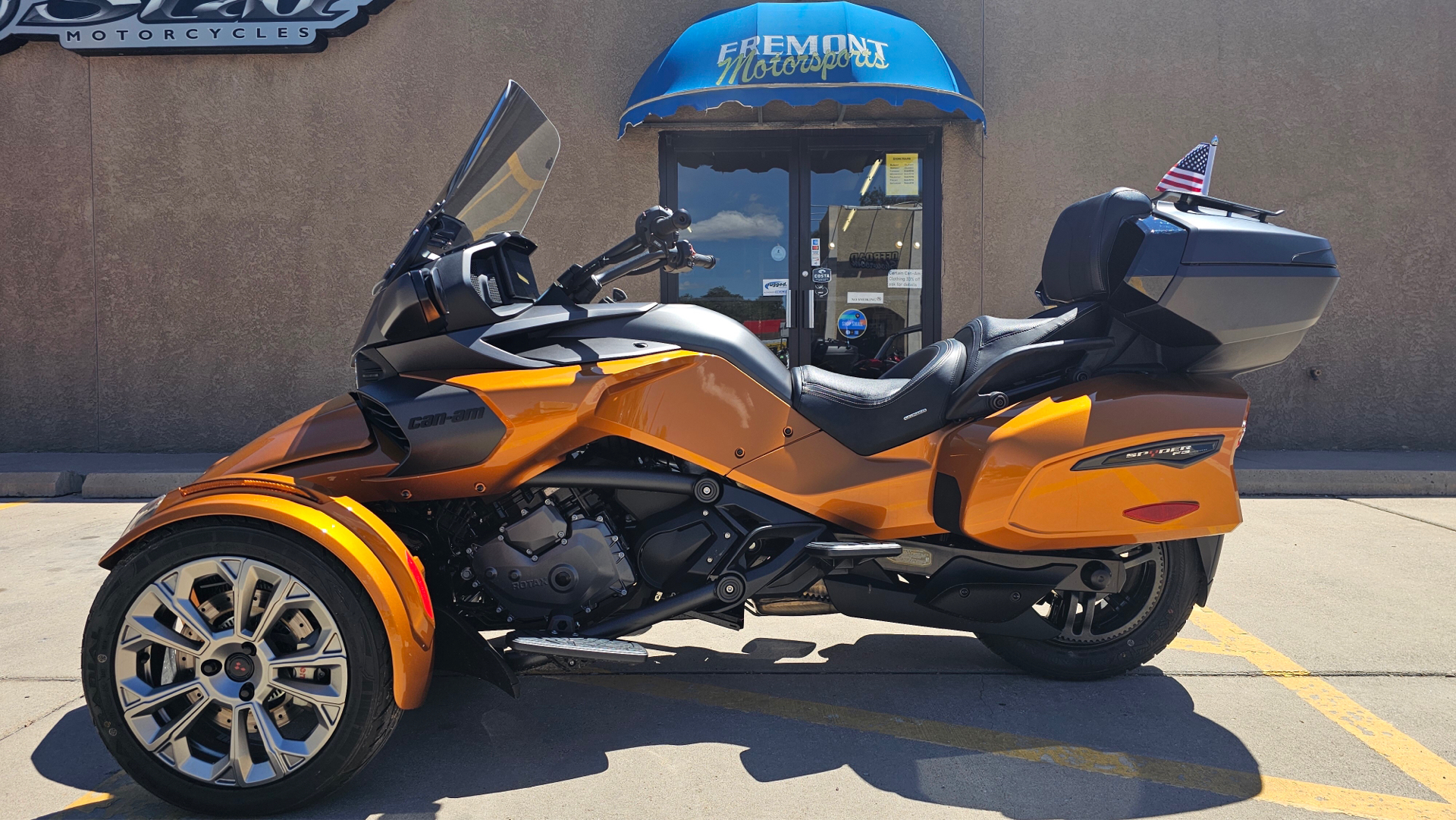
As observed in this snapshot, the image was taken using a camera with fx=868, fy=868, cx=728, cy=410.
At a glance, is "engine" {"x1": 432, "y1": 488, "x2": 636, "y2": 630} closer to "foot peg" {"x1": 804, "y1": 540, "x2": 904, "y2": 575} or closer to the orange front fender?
the orange front fender

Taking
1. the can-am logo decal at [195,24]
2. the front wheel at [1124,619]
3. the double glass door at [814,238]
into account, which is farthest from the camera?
the double glass door at [814,238]

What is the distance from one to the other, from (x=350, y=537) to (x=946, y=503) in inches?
64.5

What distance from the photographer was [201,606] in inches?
85.9

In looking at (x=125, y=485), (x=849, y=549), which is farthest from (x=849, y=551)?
(x=125, y=485)

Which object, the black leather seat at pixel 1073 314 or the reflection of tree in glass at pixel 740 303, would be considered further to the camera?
the reflection of tree in glass at pixel 740 303

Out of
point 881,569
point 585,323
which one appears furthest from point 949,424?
point 585,323

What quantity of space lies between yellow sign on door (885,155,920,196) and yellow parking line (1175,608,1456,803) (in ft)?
16.1

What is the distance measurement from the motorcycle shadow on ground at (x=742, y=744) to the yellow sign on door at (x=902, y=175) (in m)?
5.35

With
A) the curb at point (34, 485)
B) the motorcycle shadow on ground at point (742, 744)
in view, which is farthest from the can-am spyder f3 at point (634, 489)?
the curb at point (34, 485)

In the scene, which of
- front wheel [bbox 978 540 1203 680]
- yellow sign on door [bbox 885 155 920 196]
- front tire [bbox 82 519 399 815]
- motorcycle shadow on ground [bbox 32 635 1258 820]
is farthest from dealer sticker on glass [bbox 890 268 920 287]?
front tire [bbox 82 519 399 815]

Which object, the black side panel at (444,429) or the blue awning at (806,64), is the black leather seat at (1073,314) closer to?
the black side panel at (444,429)

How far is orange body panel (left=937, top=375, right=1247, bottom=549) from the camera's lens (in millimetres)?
2521

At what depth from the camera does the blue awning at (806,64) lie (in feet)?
20.7

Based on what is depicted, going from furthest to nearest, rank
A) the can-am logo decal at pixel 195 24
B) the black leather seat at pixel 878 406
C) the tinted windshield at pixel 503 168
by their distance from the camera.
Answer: the can-am logo decal at pixel 195 24 → the tinted windshield at pixel 503 168 → the black leather seat at pixel 878 406
